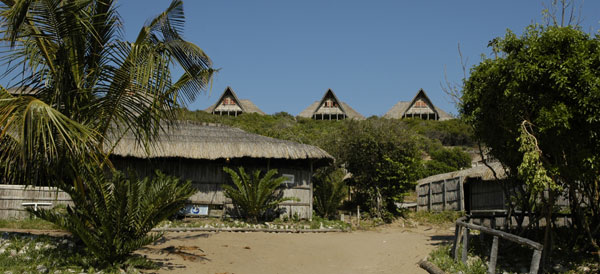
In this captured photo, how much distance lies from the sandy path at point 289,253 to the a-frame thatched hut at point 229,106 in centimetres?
3785

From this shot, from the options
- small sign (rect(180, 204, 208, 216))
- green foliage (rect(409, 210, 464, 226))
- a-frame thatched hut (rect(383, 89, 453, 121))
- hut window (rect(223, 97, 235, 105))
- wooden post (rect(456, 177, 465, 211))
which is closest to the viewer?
small sign (rect(180, 204, 208, 216))

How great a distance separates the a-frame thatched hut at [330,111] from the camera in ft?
171

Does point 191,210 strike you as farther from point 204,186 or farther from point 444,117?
point 444,117

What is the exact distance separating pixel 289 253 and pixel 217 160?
5.64 m

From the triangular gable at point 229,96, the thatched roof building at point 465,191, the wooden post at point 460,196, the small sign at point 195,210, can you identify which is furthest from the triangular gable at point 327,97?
the small sign at point 195,210

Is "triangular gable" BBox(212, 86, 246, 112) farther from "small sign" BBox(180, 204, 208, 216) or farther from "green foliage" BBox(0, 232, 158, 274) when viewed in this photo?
"green foliage" BBox(0, 232, 158, 274)

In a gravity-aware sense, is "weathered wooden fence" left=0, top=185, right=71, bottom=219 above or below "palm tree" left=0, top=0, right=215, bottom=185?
below

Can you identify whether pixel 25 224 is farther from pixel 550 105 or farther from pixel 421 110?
pixel 421 110

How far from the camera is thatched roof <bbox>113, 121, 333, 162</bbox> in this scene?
49.5 ft

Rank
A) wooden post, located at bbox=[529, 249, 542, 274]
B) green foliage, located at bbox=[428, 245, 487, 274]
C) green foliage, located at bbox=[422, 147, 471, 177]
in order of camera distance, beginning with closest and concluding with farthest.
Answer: wooden post, located at bbox=[529, 249, 542, 274], green foliage, located at bbox=[428, 245, 487, 274], green foliage, located at bbox=[422, 147, 471, 177]

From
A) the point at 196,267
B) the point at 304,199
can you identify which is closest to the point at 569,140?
the point at 196,267

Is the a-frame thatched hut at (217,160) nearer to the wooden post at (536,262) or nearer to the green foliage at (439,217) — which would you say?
the green foliage at (439,217)

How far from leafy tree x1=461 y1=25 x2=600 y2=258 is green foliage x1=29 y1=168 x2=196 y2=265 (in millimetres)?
5879

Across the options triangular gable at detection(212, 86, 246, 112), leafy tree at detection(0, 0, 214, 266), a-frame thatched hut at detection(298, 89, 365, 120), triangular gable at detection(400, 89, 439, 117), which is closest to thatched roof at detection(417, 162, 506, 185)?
leafy tree at detection(0, 0, 214, 266)
